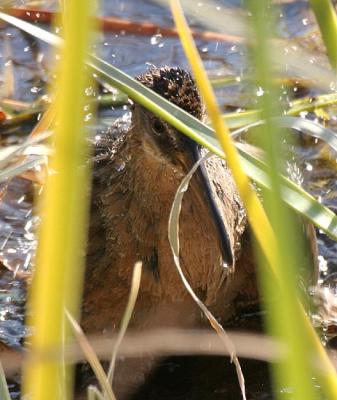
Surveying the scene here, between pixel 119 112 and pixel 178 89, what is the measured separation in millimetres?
1933

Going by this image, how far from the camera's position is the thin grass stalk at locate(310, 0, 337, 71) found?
1.59 metres

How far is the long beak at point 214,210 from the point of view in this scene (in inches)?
128

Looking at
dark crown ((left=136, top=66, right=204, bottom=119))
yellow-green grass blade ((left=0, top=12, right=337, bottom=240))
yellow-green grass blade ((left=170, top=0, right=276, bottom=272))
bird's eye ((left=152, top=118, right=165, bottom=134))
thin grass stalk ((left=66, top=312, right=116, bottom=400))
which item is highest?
dark crown ((left=136, top=66, right=204, bottom=119))

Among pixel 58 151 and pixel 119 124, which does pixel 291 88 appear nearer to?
pixel 119 124

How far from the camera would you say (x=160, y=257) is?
13.0 ft

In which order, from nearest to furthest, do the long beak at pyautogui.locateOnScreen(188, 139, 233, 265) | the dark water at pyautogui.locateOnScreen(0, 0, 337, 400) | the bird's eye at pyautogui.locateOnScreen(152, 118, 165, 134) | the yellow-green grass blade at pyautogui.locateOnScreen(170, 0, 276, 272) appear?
the yellow-green grass blade at pyautogui.locateOnScreen(170, 0, 276, 272), the long beak at pyautogui.locateOnScreen(188, 139, 233, 265), the bird's eye at pyautogui.locateOnScreen(152, 118, 165, 134), the dark water at pyautogui.locateOnScreen(0, 0, 337, 400)

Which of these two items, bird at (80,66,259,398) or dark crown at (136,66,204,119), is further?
bird at (80,66,259,398)

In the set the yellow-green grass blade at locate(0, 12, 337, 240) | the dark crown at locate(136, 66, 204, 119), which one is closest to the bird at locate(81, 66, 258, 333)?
the dark crown at locate(136, 66, 204, 119)

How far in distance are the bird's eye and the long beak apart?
10.4 inches

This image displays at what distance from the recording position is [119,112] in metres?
5.50

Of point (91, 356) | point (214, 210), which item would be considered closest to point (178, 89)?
point (214, 210)

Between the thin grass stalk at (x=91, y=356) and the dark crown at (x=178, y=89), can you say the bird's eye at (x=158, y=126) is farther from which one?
the thin grass stalk at (x=91, y=356)

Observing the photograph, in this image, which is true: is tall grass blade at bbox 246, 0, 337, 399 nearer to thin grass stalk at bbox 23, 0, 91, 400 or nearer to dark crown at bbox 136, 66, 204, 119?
thin grass stalk at bbox 23, 0, 91, 400

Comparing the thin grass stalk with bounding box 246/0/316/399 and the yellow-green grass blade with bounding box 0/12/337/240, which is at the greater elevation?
the yellow-green grass blade with bounding box 0/12/337/240
